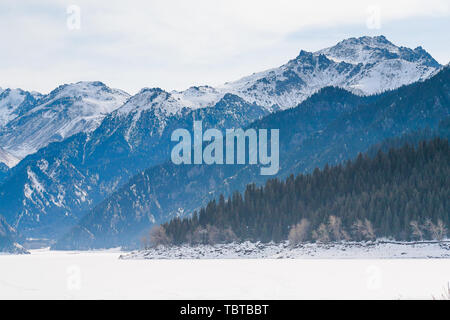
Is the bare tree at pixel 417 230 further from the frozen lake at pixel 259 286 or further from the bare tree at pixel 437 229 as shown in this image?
the frozen lake at pixel 259 286

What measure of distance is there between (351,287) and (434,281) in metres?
10.9

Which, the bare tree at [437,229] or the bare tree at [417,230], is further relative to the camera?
the bare tree at [417,230]

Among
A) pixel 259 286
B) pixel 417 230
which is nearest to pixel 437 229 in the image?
pixel 417 230

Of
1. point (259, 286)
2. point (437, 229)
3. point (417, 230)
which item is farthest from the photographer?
point (417, 230)

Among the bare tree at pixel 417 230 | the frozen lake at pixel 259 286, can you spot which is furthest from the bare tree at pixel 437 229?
the frozen lake at pixel 259 286

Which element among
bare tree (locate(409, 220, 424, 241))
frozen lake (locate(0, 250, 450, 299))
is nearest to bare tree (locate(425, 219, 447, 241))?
bare tree (locate(409, 220, 424, 241))

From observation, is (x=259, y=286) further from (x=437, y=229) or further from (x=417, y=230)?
(x=437, y=229)

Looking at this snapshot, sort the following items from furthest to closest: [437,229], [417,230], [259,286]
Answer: [417,230], [437,229], [259,286]

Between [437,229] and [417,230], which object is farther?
[417,230]

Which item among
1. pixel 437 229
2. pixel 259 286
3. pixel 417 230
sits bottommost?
pixel 417 230

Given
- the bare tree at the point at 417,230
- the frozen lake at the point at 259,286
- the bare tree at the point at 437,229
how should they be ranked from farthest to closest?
the bare tree at the point at 417,230
the bare tree at the point at 437,229
the frozen lake at the point at 259,286
